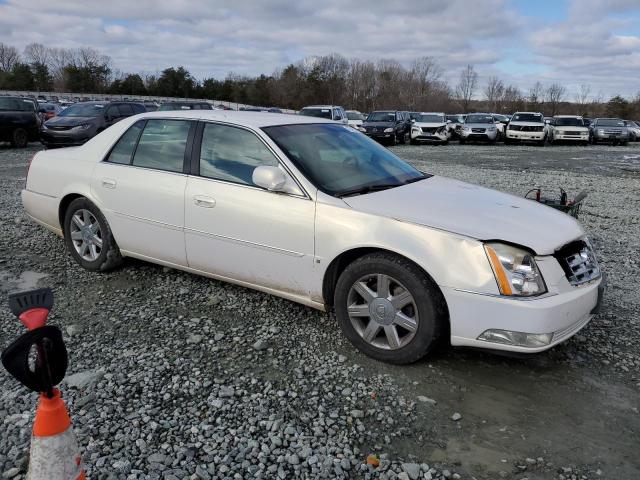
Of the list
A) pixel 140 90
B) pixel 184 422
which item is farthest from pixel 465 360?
pixel 140 90

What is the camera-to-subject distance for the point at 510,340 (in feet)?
10.1

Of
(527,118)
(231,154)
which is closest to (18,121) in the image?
(231,154)

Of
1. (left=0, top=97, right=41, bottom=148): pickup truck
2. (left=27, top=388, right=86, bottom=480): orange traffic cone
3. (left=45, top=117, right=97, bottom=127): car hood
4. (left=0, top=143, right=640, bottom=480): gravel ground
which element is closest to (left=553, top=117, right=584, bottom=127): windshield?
(left=45, top=117, right=97, bottom=127): car hood

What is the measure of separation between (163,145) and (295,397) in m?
2.54

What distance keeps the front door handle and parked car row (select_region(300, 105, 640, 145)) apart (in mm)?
18594

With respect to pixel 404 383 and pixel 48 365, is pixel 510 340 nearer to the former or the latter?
pixel 404 383

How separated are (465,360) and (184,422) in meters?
1.87

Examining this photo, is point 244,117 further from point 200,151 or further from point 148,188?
point 148,188

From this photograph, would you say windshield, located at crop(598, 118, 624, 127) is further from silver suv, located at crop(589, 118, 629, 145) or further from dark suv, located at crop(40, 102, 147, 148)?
dark suv, located at crop(40, 102, 147, 148)

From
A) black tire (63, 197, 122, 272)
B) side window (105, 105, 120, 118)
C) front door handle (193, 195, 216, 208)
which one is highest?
side window (105, 105, 120, 118)

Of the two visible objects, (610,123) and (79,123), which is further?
(610,123)

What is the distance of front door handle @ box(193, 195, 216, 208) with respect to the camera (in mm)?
4070

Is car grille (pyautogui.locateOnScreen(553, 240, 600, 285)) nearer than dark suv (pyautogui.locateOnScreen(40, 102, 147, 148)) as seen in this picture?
Yes

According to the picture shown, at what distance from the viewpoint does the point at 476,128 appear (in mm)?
26094
